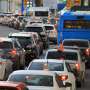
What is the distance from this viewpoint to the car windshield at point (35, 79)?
13.6 metres

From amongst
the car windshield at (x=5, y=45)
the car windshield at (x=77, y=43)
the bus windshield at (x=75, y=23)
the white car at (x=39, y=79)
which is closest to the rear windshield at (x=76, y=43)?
the car windshield at (x=77, y=43)

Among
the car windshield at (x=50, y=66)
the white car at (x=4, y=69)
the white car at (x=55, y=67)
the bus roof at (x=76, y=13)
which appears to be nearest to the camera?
the white car at (x=55, y=67)

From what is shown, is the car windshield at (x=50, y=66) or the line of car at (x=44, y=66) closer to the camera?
the line of car at (x=44, y=66)

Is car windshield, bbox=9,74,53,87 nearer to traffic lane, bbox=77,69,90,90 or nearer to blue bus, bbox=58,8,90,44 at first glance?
traffic lane, bbox=77,69,90,90

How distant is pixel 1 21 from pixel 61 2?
49.2ft

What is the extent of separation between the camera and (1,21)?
9319 centimetres

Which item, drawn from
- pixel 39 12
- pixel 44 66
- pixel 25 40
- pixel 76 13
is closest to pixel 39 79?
pixel 44 66

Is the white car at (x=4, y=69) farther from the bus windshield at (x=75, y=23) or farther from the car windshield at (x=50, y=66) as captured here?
the bus windshield at (x=75, y=23)

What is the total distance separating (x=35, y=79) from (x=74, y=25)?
78.2 feet

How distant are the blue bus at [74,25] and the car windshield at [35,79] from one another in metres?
23.2

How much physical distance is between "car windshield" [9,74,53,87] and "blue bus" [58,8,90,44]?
2323 centimetres

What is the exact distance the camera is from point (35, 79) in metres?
13.8

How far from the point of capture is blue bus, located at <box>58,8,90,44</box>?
37.1 meters

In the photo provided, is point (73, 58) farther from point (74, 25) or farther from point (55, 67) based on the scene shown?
point (74, 25)
